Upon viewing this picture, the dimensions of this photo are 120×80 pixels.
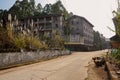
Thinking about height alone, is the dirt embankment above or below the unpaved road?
below

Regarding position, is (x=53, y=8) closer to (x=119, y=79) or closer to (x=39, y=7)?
(x=39, y=7)

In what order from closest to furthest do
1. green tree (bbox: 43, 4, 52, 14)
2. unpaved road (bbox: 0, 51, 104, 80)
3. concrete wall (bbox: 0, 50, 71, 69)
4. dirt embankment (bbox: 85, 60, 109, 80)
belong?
unpaved road (bbox: 0, 51, 104, 80) → dirt embankment (bbox: 85, 60, 109, 80) → concrete wall (bbox: 0, 50, 71, 69) → green tree (bbox: 43, 4, 52, 14)

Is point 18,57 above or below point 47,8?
below

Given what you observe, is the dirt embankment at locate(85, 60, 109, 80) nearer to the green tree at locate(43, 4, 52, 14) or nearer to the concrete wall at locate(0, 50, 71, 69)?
the concrete wall at locate(0, 50, 71, 69)

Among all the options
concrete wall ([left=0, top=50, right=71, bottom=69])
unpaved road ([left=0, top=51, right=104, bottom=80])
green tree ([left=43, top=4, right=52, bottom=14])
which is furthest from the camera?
green tree ([left=43, top=4, right=52, bottom=14])

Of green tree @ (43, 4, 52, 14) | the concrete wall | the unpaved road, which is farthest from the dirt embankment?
green tree @ (43, 4, 52, 14)

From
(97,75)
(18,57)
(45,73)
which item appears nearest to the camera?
(97,75)

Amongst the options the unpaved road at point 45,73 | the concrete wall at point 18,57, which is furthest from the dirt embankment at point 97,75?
the concrete wall at point 18,57

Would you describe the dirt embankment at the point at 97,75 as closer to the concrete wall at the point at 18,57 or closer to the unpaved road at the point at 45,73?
the unpaved road at the point at 45,73

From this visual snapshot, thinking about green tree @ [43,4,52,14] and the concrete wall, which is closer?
the concrete wall

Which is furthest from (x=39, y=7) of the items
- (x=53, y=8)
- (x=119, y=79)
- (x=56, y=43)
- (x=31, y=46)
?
(x=119, y=79)

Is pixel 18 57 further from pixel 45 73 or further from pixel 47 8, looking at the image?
pixel 47 8

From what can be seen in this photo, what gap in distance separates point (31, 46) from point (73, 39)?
46541mm

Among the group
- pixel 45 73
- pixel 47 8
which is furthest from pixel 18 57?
pixel 47 8
